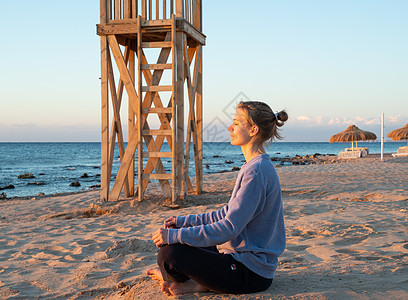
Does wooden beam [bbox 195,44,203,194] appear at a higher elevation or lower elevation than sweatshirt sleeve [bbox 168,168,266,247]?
higher

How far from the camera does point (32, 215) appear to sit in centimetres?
771

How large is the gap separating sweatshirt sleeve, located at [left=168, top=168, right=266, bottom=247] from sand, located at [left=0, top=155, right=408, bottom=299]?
44cm

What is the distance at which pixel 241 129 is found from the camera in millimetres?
2742

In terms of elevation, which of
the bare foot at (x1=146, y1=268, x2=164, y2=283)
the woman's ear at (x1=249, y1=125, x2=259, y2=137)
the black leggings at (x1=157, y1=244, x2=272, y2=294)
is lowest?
the bare foot at (x1=146, y1=268, x2=164, y2=283)

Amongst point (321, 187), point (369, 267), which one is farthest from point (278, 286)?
point (321, 187)

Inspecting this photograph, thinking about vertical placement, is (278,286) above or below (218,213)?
below

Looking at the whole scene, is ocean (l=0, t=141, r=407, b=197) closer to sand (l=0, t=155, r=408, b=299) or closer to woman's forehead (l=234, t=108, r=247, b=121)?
woman's forehead (l=234, t=108, r=247, b=121)

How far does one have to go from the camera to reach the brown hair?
106 inches

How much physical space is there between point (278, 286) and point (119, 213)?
4841mm

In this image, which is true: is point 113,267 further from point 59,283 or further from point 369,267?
point 369,267

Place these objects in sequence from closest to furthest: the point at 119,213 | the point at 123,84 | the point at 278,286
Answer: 1. the point at 278,286
2. the point at 119,213
3. the point at 123,84

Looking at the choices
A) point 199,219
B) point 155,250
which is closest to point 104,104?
point 155,250

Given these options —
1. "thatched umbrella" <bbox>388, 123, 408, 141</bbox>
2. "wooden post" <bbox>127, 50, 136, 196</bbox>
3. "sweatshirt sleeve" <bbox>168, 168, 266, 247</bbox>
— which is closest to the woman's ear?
"sweatshirt sleeve" <bbox>168, 168, 266, 247</bbox>

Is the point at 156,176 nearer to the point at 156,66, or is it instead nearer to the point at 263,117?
the point at 156,66
